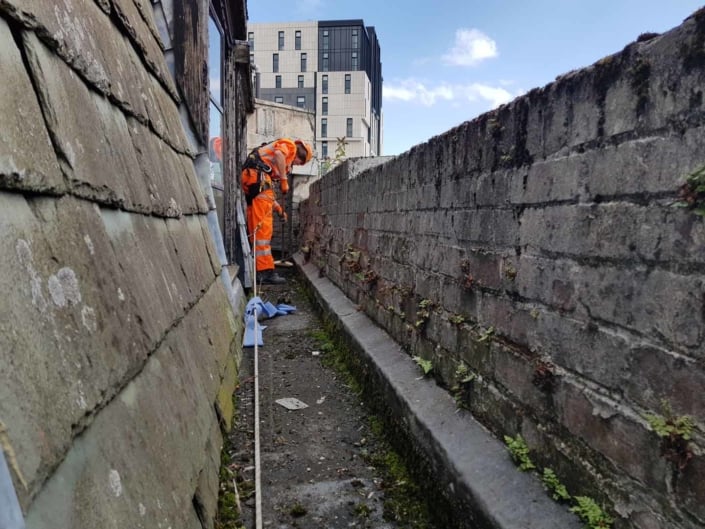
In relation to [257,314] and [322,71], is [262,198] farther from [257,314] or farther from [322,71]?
[322,71]

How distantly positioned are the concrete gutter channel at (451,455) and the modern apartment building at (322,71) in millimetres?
50701

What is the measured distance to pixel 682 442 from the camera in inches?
53.1

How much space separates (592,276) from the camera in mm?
1733

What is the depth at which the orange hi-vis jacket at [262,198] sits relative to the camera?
870 cm

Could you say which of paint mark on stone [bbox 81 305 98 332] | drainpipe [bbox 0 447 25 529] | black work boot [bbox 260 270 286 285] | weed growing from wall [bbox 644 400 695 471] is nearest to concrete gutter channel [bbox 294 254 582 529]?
weed growing from wall [bbox 644 400 695 471]

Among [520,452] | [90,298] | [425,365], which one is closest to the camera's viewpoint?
[90,298]

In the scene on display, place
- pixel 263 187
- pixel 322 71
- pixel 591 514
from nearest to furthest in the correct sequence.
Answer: pixel 591 514 < pixel 263 187 < pixel 322 71

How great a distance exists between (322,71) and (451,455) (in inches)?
2230

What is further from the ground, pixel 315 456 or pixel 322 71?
pixel 322 71

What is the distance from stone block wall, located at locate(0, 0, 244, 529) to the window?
3735 millimetres

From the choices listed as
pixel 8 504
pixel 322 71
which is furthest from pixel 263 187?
pixel 322 71

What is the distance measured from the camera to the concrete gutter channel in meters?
1.89

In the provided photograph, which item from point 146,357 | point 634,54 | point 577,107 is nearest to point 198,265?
point 146,357

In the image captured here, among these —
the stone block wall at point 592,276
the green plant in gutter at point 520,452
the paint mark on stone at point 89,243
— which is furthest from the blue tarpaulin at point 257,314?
the paint mark on stone at point 89,243
